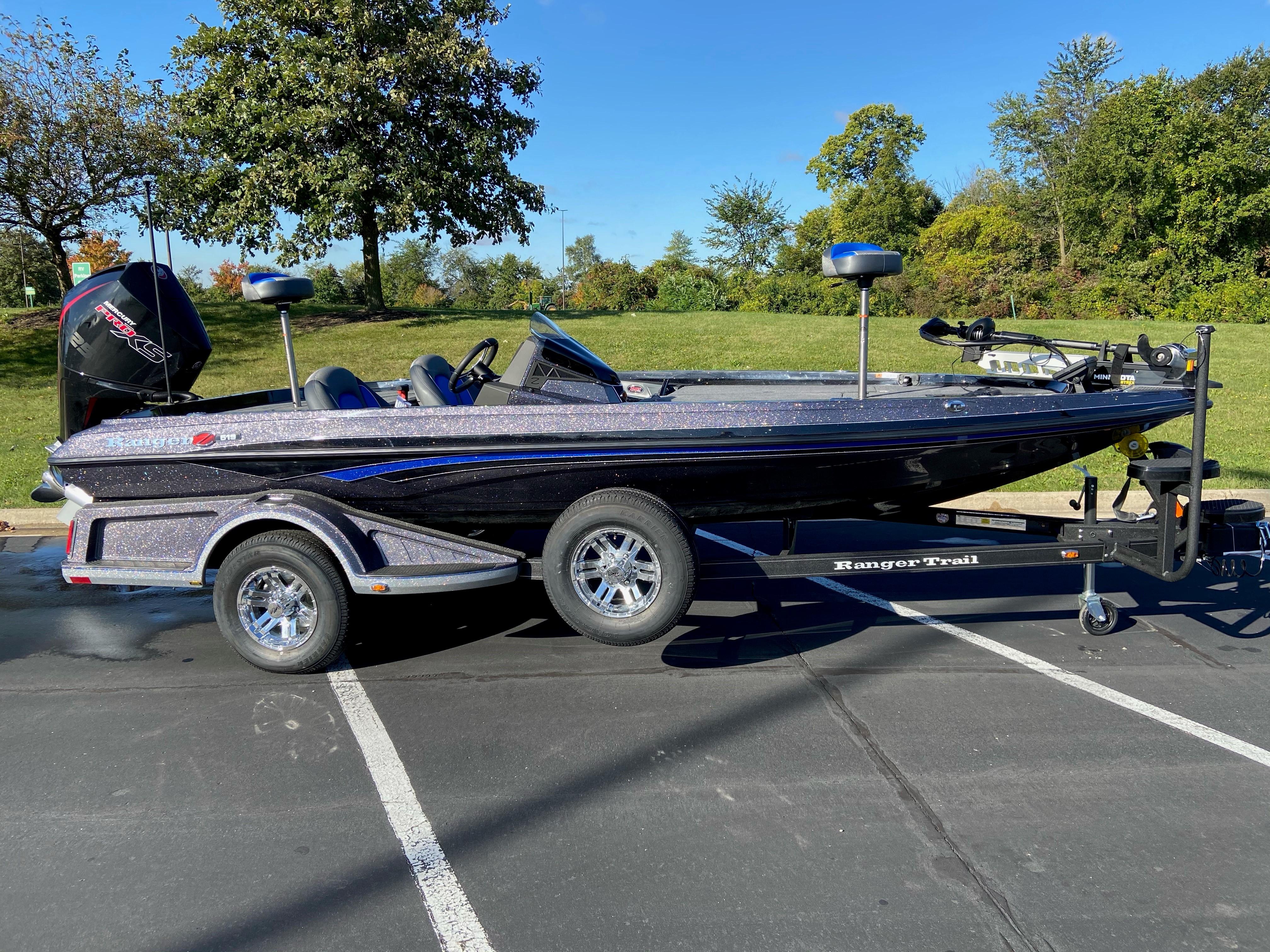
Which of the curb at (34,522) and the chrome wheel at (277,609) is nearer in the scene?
the chrome wheel at (277,609)

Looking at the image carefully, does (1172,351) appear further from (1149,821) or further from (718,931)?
(718,931)

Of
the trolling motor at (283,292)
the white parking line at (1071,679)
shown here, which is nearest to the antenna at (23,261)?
the trolling motor at (283,292)

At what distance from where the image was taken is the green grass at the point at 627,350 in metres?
10.5

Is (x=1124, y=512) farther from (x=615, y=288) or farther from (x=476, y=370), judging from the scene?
(x=615, y=288)

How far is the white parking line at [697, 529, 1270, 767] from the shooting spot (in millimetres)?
3656

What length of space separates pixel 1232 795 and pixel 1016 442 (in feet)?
6.16

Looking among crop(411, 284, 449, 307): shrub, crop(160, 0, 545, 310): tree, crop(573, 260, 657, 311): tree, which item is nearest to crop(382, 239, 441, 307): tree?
crop(411, 284, 449, 307): shrub

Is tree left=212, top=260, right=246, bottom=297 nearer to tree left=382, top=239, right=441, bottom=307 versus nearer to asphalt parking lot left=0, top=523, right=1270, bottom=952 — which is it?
tree left=382, top=239, right=441, bottom=307

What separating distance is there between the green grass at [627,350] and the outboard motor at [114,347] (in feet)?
14.6

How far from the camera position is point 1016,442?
14.8 ft

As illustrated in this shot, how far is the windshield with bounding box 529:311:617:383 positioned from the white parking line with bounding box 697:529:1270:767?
1.39 metres

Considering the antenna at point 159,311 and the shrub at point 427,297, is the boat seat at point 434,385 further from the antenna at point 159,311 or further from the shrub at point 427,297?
the shrub at point 427,297

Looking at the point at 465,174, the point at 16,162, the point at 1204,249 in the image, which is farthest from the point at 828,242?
the point at 16,162

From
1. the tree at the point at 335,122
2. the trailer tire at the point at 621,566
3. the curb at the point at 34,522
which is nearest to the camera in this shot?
the trailer tire at the point at 621,566
